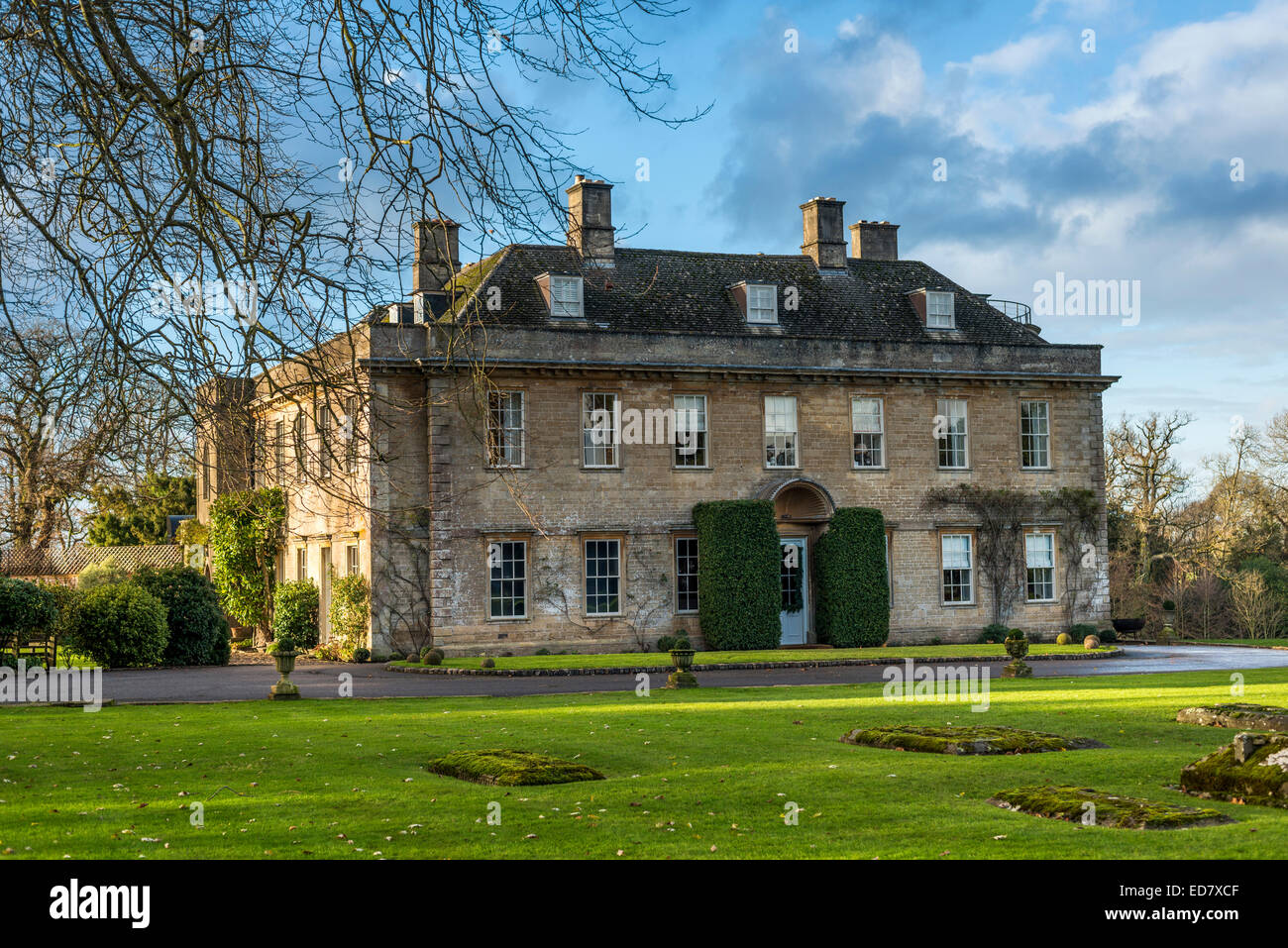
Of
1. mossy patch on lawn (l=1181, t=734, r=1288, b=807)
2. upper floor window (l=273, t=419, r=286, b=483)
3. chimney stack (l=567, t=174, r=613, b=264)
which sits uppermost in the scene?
chimney stack (l=567, t=174, r=613, b=264)

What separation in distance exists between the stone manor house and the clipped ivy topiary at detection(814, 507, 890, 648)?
663mm

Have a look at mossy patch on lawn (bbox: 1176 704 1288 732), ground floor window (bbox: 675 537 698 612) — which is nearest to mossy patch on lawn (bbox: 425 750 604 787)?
mossy patch on lawn (bbox: 1176 704 1288 732)

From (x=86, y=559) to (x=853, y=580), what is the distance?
127 ft

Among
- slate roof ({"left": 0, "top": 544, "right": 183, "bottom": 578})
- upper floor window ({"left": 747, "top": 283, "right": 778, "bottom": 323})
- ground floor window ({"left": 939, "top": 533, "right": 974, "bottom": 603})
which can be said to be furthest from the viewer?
slate roof ({"left": 0, "top": 544, "right": 183, "bottom": 578})

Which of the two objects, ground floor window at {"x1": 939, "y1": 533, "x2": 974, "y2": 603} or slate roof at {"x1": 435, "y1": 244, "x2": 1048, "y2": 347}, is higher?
slate roof at {"x1": 435, "y1": 244, "x2": 1048, "y2": 347}

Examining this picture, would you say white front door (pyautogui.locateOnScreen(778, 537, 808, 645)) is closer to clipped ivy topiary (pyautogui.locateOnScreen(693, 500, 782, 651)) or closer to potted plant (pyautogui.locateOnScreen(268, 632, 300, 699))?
clipped ivy topiary (pyautogui.locateOnScreen(693, 500, 782, 651))

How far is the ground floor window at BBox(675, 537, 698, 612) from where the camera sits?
3072 centimetres

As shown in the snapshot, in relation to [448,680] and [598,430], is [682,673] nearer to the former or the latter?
[448,680]

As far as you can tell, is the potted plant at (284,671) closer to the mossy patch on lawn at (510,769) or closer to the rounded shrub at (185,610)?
the rounded shrub at (185,610)

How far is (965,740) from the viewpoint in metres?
11.9

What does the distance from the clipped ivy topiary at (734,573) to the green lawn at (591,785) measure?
43.4ft
